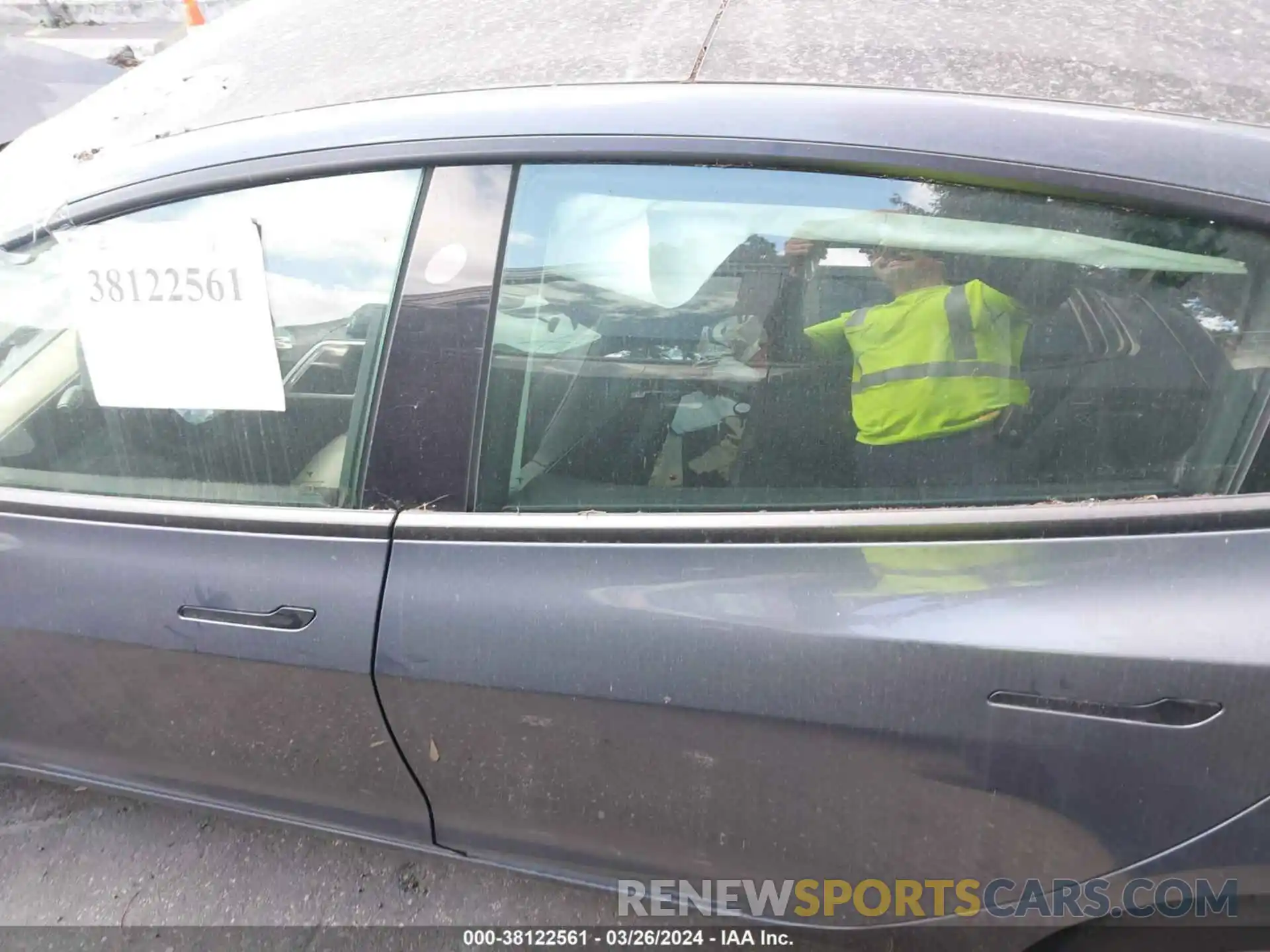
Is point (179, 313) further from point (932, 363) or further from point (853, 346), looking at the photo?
point (932, 363)

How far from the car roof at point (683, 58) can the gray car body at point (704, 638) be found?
0.08 meters

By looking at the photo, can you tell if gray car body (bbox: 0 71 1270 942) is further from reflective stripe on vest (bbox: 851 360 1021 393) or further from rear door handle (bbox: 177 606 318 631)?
reflective stripe on vest (bbox: 851 360 1021 393)

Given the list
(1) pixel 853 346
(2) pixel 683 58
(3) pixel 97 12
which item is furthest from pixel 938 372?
(3) pixel 97 12

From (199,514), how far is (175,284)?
0.39m

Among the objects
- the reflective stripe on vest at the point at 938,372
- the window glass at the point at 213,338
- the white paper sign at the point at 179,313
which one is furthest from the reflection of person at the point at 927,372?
the white paper sign at the point at 179,313

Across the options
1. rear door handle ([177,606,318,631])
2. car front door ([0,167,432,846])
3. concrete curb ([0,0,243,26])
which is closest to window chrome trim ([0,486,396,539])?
car front door ([0,167,432,846])

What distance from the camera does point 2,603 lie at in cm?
156

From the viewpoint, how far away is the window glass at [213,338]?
138 cm

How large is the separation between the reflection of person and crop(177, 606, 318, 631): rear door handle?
0.93m

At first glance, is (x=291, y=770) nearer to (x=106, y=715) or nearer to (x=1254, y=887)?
(x=106, y=715)

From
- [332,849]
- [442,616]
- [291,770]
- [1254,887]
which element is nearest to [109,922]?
[332,849]

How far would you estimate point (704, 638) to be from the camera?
1265 millimetres

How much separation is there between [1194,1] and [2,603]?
2.45 metres

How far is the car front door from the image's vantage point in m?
1.39
